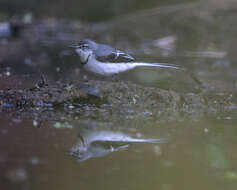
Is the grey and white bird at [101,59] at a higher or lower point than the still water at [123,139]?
higher

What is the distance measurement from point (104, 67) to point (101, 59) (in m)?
0.14

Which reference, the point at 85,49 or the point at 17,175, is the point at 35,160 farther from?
the point at 85,49

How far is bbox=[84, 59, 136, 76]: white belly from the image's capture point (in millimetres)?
6113

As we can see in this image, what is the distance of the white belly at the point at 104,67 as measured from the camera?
6.11m

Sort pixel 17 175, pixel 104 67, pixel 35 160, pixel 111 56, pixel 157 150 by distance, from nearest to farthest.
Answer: pixel 17 175
pixel 35 160
pixel 157 150
pixel 104 67
pixel 111 56

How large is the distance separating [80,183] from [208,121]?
2458mm

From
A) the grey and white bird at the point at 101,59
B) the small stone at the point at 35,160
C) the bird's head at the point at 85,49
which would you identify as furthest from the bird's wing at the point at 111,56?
the small stone at the point at 35,160

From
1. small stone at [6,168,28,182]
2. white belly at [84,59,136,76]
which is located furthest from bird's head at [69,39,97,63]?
small stone at [6,168,28,182]

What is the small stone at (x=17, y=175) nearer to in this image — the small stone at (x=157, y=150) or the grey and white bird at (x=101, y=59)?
the small stone at (x=157, y=150)

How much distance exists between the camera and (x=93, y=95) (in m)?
5.52

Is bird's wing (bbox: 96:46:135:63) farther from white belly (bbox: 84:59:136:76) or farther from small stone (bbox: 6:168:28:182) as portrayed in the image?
small stone (bbox: 6:168:28:182)

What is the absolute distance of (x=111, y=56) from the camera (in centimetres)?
630

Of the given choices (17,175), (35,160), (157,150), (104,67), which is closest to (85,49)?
(104,67)

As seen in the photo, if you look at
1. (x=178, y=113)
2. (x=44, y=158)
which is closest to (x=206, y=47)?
(x=178, y=113)
